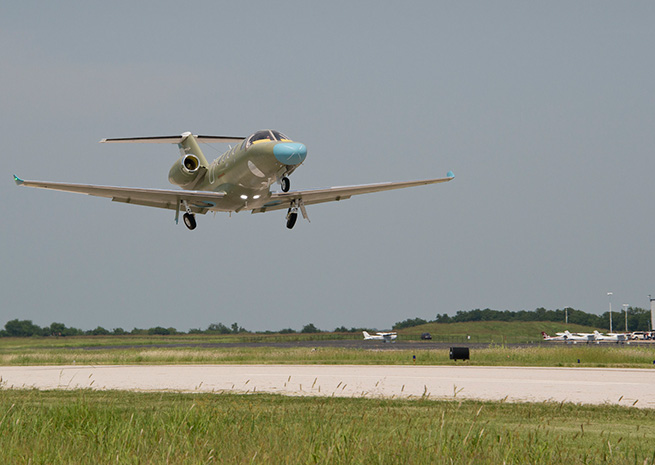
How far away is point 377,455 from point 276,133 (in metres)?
23.1

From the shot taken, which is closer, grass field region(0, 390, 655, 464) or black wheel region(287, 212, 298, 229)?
grass field region(0, 390, 655, 464)

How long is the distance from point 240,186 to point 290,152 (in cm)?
535

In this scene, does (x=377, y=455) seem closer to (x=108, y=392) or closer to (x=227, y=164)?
(x=108, y=392)

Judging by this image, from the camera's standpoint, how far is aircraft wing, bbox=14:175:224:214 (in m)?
32.3

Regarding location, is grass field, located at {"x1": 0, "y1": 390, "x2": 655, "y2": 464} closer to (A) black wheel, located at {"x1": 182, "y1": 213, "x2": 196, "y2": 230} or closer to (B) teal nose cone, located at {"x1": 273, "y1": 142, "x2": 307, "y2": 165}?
(B) teal nose cone, located at {"x1": 273, "y1": 142, "x2": 307, "y2": 165}

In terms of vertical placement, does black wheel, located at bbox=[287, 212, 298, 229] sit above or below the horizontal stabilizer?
below

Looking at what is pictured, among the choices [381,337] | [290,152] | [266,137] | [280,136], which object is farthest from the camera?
[381,337]

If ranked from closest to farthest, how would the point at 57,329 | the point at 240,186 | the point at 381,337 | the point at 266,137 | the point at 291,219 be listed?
the point at 266,137 → the point at 240,186 → the point at 291,219 → the point at 381,337 → the point at 57,329

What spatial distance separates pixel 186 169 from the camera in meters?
37.2

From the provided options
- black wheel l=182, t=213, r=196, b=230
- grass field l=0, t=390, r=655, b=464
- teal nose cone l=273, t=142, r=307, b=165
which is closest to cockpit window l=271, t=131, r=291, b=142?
teal nose cone l=273, t=142, r=307, b=165

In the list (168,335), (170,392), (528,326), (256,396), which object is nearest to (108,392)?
(170,392)

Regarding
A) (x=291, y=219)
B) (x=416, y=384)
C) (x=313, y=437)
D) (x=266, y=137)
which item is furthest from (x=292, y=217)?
(x=313, y=437)

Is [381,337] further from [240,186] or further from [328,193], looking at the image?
[240,186]

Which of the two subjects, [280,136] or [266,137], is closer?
[280,136]
